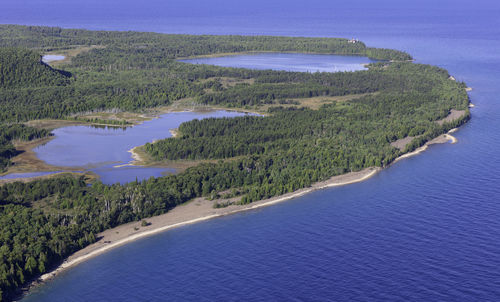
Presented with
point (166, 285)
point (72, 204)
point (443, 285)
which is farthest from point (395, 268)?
point (72, 204)

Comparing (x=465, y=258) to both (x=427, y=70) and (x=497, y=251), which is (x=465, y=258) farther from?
(x=427, y=70)

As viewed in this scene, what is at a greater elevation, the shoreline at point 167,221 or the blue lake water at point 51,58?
the blue lake water at point 51,58

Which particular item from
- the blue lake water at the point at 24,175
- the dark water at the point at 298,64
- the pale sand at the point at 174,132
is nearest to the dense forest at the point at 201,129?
the pale sand at the point at 174,132

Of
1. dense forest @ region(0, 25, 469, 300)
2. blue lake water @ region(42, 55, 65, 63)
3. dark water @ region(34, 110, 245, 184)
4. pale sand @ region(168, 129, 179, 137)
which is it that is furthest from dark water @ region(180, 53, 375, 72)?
pale sand @ region(168, 129, 179, 137)

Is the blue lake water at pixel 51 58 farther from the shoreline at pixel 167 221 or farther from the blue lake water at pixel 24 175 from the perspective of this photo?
the shoreline at pixel 167 221

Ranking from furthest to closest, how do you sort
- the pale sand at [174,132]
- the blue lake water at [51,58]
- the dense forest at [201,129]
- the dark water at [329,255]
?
the blue lake water at [51,58] → the pale sand at [174,132] → the dense forest at [201,129] → the dark water at [329,255]
